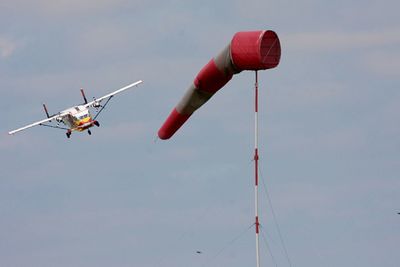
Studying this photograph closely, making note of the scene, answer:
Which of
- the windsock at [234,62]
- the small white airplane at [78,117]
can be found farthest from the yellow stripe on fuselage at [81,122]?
the windsock at [234,62]

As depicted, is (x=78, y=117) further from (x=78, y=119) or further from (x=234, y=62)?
(x=234, y=62)

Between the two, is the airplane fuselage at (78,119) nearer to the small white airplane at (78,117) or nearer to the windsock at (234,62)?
the small white airplane at (78,117)

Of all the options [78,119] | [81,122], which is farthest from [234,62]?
[78,119]

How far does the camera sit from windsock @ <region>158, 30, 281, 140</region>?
79062 mm

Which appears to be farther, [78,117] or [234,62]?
[78,117]

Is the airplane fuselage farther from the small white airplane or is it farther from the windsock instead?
the windsock

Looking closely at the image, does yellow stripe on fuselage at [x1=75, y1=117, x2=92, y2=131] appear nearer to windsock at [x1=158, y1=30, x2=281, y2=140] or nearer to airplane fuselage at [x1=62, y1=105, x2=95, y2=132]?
airplane fuselage at [x1=62, y1=105, x2=95, y2=132]

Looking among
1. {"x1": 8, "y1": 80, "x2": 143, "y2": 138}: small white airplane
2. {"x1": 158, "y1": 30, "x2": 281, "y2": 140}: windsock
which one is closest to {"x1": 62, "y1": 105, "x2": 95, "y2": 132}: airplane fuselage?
{"x1": 8, "y1": 80, "x2": 143, "y2": 138}: small white airplane

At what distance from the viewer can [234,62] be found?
80500 mm

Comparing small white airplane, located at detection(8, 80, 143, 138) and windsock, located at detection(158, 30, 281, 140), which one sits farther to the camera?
Result: small white airplane, located at detection(8, 80, 143, 138)

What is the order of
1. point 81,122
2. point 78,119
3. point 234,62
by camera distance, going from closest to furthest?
point 234,62 < point 81,122 < point 78,119

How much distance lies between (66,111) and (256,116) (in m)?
85.4

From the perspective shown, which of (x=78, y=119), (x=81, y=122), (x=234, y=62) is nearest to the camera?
(x=234, y=62)

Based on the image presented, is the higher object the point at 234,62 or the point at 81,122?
the point at 234,62
